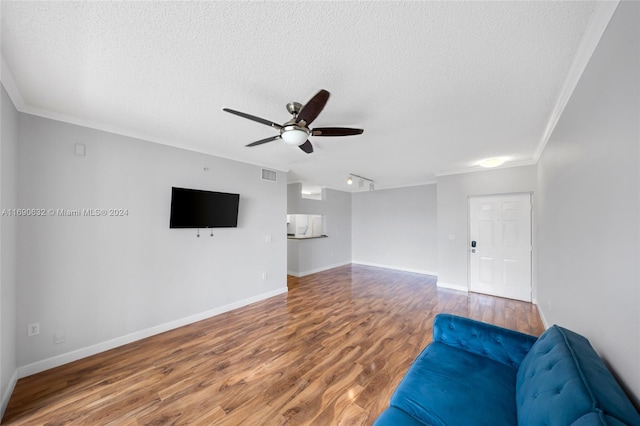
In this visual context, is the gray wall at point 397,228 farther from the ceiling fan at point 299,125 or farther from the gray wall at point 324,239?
the ceiling fan at point 299,125

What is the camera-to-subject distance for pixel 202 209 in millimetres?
3307

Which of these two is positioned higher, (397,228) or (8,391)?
(397,228)

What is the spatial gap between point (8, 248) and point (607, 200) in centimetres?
417

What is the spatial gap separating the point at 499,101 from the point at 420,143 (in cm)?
112

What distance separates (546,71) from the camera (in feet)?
5.48

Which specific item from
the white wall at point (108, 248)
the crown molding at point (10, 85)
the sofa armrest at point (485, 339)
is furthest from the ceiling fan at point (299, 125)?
the white wall at point (108, 248)

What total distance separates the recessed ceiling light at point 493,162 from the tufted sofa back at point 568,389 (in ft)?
11.0

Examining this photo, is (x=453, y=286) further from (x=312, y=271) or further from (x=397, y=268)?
(x=312, y=271)

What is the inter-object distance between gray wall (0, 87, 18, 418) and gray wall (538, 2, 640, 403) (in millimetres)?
3799

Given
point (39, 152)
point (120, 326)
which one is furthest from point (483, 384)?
point (39, 152)

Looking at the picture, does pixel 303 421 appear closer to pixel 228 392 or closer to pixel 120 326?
pixel 228 392

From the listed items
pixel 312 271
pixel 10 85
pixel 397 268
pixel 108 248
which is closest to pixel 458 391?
pixel 108 248

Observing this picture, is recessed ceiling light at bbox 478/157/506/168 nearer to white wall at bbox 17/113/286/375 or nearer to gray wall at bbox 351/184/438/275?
gray wall at bbox 351/184/438/275

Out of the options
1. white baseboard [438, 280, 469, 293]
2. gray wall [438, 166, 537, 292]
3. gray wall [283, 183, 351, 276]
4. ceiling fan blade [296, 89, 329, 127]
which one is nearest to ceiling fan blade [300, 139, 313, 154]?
ceiling fan blade [296, 89, 329, 127]
